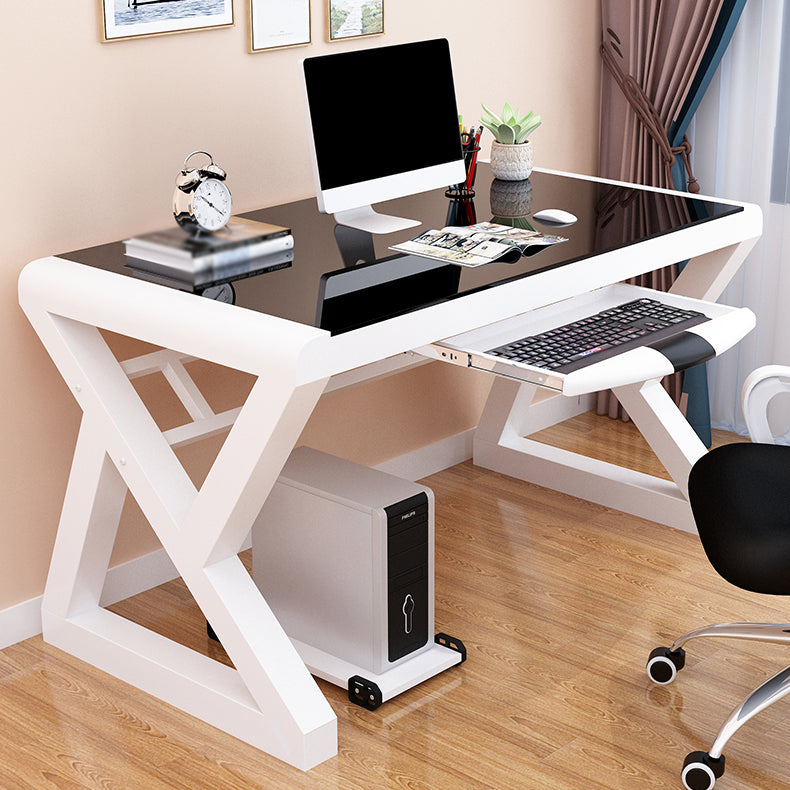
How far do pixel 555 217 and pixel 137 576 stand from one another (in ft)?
4.05

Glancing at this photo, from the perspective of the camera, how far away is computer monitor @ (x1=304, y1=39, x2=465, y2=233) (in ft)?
8.50

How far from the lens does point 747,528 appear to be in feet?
6.88

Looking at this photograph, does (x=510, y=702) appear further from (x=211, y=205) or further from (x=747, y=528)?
(x=211, y=205)

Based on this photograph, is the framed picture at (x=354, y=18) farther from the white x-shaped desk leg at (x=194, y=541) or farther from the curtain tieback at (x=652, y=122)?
the white x-shaped desk leg at (x=194, y=541)

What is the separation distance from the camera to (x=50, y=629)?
269cm

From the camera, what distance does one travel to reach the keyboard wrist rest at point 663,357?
225 cm

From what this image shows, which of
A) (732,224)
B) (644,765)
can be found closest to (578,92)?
(732,224)

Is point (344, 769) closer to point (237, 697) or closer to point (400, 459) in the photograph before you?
point (237, 697)

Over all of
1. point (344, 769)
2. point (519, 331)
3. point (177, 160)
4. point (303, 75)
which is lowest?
point (344, 769)

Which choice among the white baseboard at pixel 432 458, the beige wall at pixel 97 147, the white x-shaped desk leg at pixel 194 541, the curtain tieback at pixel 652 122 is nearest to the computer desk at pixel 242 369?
the white x-shaped desk leg at pixel 194 541

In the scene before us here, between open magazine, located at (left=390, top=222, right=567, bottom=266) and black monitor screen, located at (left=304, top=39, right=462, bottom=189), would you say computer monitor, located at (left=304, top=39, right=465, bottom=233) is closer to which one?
black monitor screen, located at (left=304, top=39, right=462, bottom=189)

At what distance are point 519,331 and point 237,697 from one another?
889 mm

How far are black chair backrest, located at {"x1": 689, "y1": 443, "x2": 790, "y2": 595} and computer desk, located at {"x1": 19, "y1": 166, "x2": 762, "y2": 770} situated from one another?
1.52 ft

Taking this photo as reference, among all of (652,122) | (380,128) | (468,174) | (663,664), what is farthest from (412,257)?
(652,122)
